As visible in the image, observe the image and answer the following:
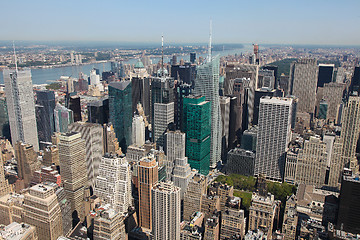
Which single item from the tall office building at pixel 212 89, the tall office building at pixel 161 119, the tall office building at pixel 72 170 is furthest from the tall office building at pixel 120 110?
the tall office building at pixel 72 170

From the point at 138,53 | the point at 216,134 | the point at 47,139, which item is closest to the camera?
the point at 216,134

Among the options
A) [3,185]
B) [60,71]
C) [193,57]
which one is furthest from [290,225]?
[60,71]

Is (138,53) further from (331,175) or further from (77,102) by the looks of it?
(331,175)

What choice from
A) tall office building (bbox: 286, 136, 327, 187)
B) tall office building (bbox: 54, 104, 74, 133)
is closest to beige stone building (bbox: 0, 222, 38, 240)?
tall office building (bbox: 54, 104, 74, 133)

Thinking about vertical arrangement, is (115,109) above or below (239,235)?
above

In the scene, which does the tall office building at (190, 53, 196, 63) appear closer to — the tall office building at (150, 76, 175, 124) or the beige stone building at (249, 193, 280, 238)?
the tall office building at (150, 76, 175, 124)

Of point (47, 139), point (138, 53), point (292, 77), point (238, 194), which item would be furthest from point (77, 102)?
point (138, 53)

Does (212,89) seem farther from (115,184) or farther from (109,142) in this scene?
(115,184)
